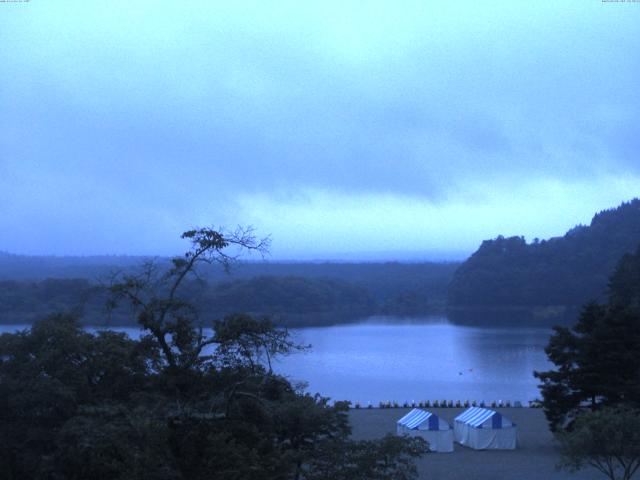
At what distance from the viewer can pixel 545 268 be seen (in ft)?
202

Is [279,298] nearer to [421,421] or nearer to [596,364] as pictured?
[421,421]

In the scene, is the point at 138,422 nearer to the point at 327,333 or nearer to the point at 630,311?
the point at 630,311

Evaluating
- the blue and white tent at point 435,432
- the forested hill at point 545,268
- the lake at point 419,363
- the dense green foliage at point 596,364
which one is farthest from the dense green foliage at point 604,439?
the forested hill at point 545,268

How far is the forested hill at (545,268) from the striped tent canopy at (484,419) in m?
42.7

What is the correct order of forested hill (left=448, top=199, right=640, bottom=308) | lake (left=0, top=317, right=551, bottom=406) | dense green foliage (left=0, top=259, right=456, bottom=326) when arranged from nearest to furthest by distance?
lake (left=0, top=317, right=551, bottom=406) < dense green foliage (left=0, top=259, right=456, bottom=326) < forested hill (left=448, top=199, right=640, bottom=308)

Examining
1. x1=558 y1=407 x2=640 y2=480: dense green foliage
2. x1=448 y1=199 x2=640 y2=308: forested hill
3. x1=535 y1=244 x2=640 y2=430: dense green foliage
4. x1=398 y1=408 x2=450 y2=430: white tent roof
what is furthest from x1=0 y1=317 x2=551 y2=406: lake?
x1=448 y1=199 x2=640 y2=308: forested hill

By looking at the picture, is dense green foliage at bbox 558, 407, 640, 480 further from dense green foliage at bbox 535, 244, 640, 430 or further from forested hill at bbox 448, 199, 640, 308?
forested hill at bbox 448, 199, 640, 308

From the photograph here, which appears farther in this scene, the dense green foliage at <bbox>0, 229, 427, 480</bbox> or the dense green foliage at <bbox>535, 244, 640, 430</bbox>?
the dense green foliage at <bbox>535, 244, 640, 430</bbox>

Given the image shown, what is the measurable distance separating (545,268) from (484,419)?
50.0 m

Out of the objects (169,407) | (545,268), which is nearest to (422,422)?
(169,407)

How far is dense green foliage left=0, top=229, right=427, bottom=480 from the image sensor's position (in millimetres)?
6398

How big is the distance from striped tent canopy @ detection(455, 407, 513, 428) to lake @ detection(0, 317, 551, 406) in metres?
3.49

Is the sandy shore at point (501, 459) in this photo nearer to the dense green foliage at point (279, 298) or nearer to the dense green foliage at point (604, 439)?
the dense green foliage at point (604, 439)

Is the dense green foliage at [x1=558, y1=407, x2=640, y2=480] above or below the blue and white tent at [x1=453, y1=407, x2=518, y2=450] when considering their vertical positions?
above
